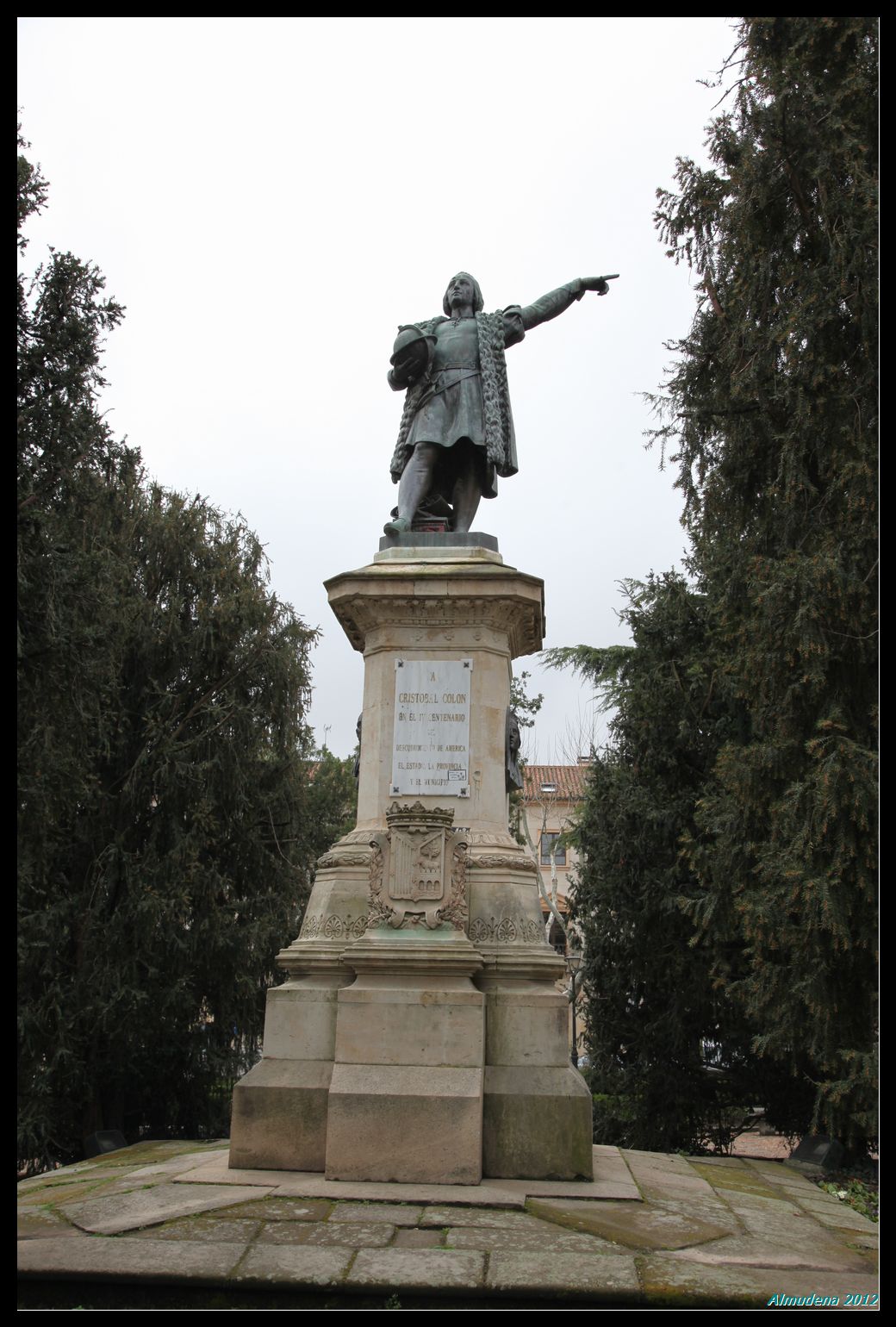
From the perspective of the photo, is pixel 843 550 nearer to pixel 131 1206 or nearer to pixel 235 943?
pixel 131 1206

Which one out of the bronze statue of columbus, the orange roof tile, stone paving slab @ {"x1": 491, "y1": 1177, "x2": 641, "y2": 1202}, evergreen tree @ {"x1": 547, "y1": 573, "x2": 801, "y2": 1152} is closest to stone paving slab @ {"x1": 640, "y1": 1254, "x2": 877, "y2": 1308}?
stone paving slab @ {"x1": 491, "y1": 1177, "x2": 641, "y2": 1202}

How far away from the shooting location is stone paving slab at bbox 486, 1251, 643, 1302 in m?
4.71

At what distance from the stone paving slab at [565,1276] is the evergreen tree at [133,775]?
844 cm

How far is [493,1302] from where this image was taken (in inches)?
186

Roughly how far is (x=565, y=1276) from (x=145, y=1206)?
2417mm

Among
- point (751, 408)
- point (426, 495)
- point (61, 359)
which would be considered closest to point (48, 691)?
point (61, 359)

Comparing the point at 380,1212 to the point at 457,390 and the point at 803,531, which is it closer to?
the point at 457,390

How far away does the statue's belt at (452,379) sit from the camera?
9.29 m

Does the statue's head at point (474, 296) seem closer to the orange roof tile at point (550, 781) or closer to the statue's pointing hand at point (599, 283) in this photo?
the statue's pointing hand at point (599, 283)

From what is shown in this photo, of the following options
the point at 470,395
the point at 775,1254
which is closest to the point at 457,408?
the point at 470,395

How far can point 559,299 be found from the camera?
31.6ft

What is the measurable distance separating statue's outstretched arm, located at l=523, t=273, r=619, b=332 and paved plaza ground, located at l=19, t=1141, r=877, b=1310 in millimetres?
6488

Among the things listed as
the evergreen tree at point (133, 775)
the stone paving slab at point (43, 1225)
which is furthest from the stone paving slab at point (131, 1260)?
the evergreen tree at point (133, 775)

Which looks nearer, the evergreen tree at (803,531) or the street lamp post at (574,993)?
the evergreen tree at (803,531)
